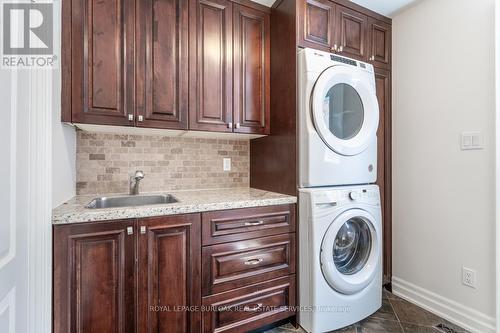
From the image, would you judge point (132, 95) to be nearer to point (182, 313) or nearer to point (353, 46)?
point (182, 313)

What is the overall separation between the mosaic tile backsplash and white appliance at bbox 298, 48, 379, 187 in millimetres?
795

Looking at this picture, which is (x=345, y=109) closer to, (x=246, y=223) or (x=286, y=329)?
(x=246, y=223)

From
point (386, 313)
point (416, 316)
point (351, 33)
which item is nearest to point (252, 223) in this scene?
point (386, 313)

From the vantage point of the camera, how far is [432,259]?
188cm

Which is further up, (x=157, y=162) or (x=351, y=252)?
(x=157, y=162)

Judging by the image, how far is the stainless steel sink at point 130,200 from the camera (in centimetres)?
168

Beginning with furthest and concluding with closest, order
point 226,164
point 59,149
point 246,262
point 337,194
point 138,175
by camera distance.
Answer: point 226,164
point 138,175
point 337,194
point 246,262
point 59,149

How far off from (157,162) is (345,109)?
4.99ft

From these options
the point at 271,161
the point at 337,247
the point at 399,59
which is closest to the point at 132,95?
the point at 271,161

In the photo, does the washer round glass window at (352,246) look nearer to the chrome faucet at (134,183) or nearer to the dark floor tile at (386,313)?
the dark floor tile at (386,313)

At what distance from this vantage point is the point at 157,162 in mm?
1940

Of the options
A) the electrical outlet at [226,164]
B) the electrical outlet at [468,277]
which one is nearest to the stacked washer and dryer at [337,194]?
the electrical outlet at [468,277]

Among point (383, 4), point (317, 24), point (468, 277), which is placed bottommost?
point (468, 277)

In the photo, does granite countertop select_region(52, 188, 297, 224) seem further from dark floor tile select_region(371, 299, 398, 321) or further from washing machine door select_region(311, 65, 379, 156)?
dark floor tile select_region(371, 299, 398, 321)
